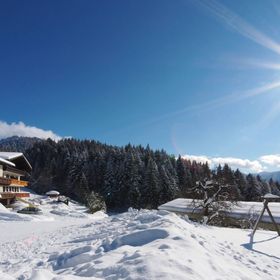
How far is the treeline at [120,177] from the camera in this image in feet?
243

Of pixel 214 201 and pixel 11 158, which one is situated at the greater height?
pixel 11 158

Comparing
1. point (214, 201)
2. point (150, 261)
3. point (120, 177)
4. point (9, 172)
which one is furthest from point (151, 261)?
point (120, 177)

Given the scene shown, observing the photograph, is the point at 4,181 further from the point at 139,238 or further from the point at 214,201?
the point at 139,238

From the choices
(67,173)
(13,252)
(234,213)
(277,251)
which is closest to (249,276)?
(277,251)

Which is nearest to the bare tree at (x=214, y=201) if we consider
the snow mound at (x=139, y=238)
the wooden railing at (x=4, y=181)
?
the snow mound at (x=139, y=238)

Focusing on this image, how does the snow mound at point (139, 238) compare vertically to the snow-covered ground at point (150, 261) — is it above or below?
above

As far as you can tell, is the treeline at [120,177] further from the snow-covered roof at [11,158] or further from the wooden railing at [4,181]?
the wooden railing at [4,181]

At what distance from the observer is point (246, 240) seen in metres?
12.4

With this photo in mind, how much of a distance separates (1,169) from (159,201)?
42.7m

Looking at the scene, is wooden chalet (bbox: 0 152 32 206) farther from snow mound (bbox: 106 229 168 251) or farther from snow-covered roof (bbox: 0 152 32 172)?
snow mound (bbox: 106 229 168 251)

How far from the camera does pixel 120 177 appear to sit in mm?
79938

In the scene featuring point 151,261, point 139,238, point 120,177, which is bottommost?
point 151,261

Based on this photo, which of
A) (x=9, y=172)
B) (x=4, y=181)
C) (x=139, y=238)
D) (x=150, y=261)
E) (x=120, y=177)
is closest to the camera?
(x=150, y=261)

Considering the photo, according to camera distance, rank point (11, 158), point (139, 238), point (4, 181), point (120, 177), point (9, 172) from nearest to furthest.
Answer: point (139, 238), point (4, 181), point (11, 158), point (9, 172), point (120, 177)
